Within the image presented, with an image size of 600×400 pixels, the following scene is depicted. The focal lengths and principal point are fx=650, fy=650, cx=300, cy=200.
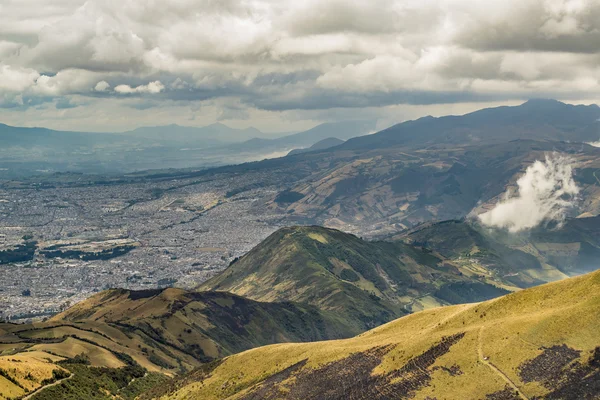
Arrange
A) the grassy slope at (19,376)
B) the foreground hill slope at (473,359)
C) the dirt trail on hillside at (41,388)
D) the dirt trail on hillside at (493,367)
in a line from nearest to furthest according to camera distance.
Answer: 1. the dirt trail on hillside at (493,367)
2. the foreground hill slope at (473,359)
3. the grassy slope at (19,376)
4. the dirt trail on hillside at (41,388)

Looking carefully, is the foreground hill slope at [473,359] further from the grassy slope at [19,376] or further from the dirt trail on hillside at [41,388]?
the grassy slope at [19,376]

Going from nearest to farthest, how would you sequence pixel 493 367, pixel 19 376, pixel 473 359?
1. pixel 493 367
2. pixel 473 359
3. pixel 19 376

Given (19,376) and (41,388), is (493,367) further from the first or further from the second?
(19,376)

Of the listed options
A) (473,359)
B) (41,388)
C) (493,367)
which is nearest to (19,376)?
(41,388)

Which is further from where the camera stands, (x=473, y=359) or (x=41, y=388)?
(x=41, y=388)

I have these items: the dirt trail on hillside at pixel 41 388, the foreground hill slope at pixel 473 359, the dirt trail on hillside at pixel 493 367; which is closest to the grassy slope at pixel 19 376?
the dirt trail on hillside at pixel 41 388

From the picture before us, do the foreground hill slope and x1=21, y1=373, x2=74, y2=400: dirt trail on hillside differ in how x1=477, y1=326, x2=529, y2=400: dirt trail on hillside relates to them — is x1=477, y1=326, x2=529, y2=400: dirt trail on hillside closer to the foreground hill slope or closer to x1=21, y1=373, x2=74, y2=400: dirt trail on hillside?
the foreground hill slope

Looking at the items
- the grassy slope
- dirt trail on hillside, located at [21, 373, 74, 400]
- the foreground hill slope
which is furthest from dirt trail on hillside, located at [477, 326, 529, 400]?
the grassy slope

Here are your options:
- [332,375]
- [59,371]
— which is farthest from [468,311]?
[59,371]

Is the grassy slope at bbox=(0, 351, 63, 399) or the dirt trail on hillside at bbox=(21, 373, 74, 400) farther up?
the grassy slope at bbox=(0, 351, 63, 399)
